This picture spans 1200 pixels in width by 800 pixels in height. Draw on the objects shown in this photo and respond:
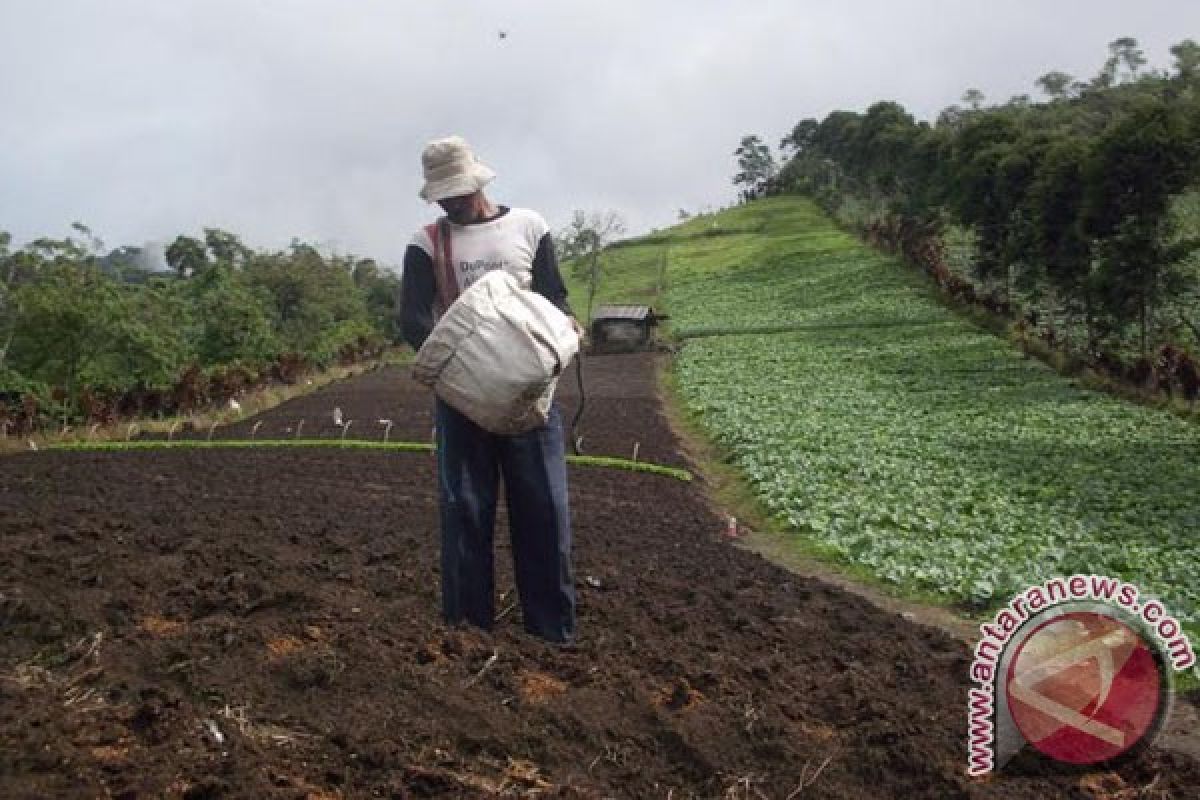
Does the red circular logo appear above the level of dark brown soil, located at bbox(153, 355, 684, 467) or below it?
above

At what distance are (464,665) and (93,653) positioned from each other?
1297 millimetres

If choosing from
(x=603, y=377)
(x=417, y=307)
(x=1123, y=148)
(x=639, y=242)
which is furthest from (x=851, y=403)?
(x=639, y=242)

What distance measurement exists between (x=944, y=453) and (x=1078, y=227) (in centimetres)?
1233

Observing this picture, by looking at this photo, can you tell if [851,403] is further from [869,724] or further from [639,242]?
[639,242]

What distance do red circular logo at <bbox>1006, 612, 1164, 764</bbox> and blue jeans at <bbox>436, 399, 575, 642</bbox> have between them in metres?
2.14

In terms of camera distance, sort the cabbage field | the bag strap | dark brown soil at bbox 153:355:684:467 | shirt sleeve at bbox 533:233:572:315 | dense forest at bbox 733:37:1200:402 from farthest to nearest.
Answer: dense forest at bbox 733:37:1200:402 < dark brown soil at bbox 153:355:684:467 < the cabbage field < shirt sleeve at bbox 533:233:572:315 < the bag strap

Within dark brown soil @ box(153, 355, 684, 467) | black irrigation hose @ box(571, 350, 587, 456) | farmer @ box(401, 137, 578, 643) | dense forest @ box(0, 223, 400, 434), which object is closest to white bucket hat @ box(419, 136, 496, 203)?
farmer @ box(401, 137, 578, 643)

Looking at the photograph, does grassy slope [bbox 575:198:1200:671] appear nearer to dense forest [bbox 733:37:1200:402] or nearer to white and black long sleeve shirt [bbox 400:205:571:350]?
dense forest [bbox 733:37:1200:402]

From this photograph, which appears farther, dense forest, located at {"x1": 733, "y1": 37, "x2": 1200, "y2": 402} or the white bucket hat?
dense forest, located at {"x1": 733, "y1": 37, "x2": 1200, "y2": 402}

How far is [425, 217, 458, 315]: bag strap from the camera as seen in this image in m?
5.50

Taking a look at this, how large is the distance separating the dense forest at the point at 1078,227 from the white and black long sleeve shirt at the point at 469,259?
784 inches

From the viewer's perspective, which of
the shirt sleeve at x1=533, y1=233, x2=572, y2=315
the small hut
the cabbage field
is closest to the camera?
the shirt sleeve at x1=533, y1=233, x2=572, y2=315

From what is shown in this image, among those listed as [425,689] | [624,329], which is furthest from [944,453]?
[624,329]

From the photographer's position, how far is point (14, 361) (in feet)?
100
